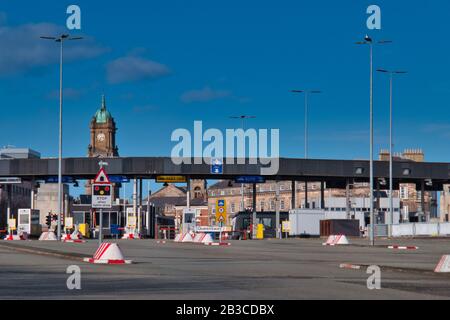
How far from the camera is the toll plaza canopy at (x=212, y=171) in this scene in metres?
84.5

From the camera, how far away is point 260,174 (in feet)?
281

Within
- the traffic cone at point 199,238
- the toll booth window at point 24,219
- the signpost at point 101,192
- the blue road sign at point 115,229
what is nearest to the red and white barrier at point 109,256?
the signpost at point 101,192

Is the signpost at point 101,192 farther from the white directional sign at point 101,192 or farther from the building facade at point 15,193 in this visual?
the building facade at point 15,193

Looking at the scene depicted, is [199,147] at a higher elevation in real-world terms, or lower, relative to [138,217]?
higher

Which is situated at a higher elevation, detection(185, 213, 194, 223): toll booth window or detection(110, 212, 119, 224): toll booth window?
detection(185, 213, 194, 223): toll booth window

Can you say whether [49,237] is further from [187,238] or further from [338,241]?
[338,241]

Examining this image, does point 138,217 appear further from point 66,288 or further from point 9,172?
point 66,288

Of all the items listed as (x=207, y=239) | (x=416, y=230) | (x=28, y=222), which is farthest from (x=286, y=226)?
(x=207, y=239)

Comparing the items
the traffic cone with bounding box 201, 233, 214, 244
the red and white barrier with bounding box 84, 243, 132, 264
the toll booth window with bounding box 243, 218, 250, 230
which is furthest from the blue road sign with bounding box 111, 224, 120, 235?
the red and white barrier with bounding box 84, 243, 132, 264

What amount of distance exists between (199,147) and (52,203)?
108 metres

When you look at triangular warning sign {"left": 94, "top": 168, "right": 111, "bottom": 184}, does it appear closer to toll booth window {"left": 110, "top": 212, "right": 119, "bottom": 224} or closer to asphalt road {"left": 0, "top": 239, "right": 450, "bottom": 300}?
asphalt road {"left": 0, "top": 239, "right": 450, "bottom": 300}

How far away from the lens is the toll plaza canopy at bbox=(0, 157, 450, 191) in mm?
84500

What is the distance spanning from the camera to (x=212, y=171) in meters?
84.0
